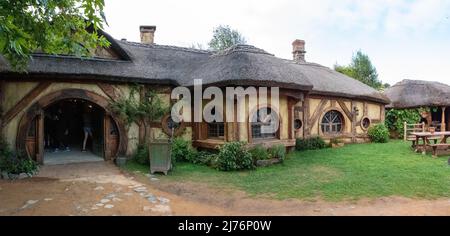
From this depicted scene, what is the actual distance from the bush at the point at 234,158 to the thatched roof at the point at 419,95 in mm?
12401

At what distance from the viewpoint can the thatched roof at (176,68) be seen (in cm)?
950

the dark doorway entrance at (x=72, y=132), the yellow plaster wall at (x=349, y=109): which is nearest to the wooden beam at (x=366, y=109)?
the yellow plaster wall at (x=349, y=109)

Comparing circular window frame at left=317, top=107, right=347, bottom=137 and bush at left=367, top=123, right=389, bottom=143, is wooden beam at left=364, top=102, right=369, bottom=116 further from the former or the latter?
circular window frame at left=317, top=107, right=347, bottom=137

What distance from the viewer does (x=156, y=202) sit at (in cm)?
597

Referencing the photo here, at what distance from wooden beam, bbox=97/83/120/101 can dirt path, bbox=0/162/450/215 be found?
3.61 meters

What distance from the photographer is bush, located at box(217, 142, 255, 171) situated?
903 centimetres

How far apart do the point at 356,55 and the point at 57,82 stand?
1351 inches

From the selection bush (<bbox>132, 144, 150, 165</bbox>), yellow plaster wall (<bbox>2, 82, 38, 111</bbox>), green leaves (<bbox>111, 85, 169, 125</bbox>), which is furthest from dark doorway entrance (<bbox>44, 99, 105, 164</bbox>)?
yellow plaster wall (<bbox>2, 82, 38, 111</bbox>)

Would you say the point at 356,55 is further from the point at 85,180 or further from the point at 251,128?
the point at 85,180

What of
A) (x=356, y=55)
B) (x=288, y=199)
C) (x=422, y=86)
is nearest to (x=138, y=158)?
(x=288, y=199)

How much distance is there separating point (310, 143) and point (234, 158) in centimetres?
487

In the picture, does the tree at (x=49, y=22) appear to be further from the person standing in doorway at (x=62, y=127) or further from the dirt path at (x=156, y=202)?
the person standing in doorway at (x=62, y=127)

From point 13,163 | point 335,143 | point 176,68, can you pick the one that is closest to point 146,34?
point 176,68

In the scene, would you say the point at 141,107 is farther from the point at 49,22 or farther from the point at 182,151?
the point at 49,22
